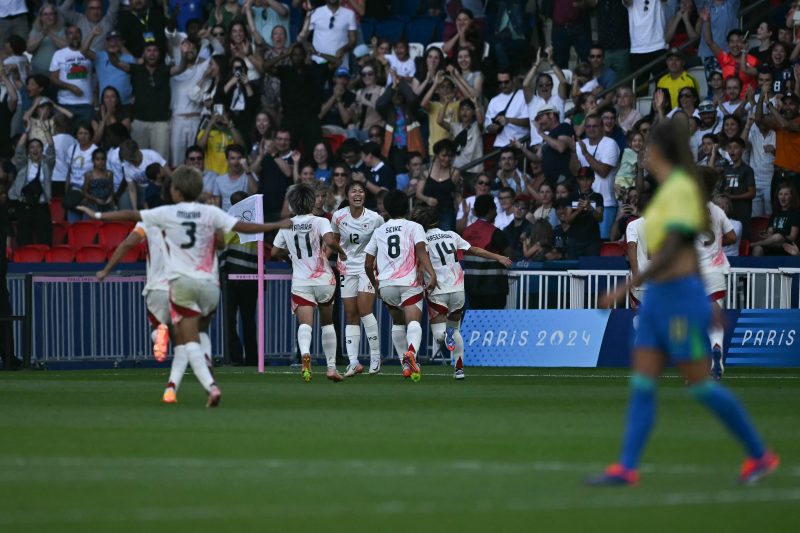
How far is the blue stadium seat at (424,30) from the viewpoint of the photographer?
29.7 m

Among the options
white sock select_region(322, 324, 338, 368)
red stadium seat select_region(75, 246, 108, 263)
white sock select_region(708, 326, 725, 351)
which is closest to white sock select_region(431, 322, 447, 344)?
white sock select_region(322, 324, 338, 368)

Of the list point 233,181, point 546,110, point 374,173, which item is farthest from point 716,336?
point 233,181

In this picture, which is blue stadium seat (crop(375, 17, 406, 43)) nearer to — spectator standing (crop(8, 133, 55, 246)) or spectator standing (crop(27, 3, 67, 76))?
Result: spectator standing (crop(27, 3, 67, 76))

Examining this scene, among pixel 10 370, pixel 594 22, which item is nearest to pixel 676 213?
pixel 10 370

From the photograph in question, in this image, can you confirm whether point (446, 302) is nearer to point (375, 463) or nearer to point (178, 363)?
point (178, 363)

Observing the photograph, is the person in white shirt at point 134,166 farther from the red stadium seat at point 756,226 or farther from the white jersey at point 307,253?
the red stadium seat at point 756,226

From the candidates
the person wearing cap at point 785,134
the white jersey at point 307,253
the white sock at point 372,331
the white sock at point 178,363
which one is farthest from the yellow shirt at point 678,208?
the person wearing cap at point 785,134

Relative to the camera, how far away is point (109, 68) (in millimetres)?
28875

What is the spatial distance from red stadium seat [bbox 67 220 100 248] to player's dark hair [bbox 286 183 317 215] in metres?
7.89

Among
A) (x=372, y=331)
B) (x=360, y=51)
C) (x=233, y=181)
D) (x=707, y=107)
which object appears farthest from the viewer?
(x=360, y=51)

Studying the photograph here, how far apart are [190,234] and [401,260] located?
239 inches

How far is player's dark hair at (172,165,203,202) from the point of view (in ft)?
48.4

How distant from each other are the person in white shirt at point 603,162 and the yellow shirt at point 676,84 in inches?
57.9

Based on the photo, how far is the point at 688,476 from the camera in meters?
9.55
